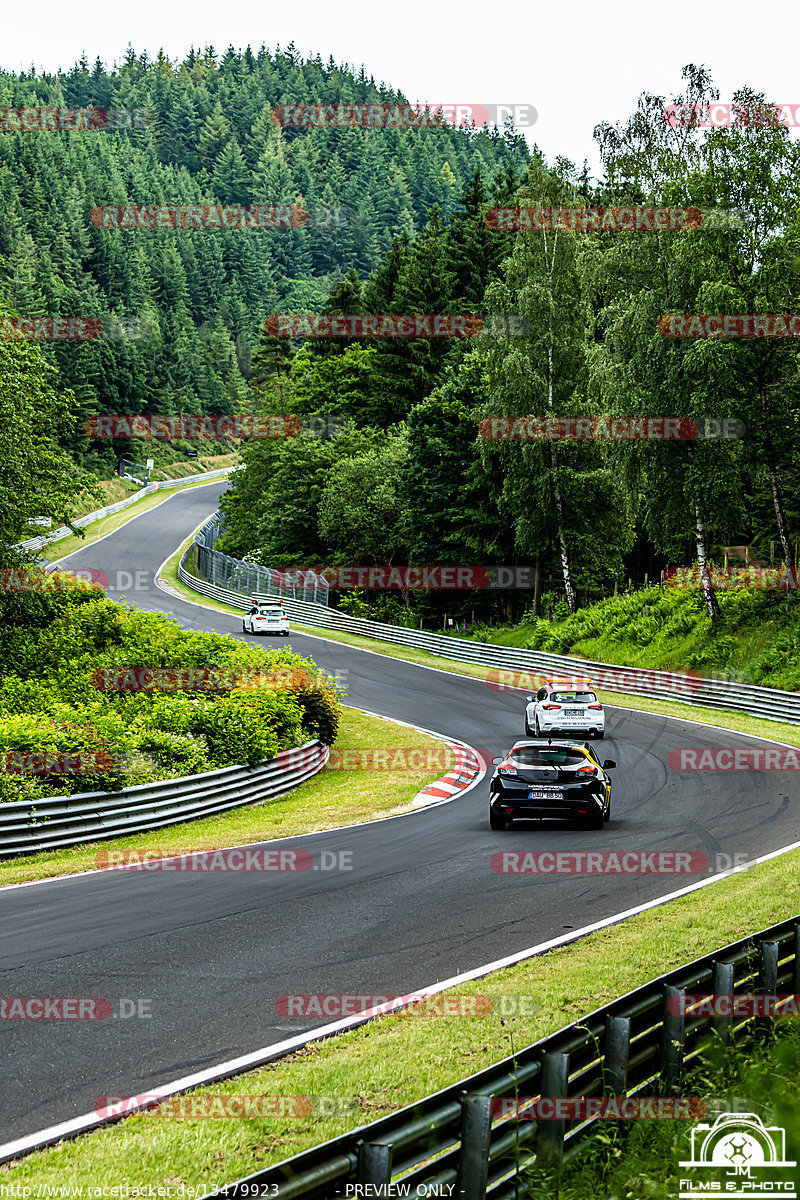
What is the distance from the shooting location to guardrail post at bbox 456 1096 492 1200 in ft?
15.6

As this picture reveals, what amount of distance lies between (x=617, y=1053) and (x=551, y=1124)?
2.26ft

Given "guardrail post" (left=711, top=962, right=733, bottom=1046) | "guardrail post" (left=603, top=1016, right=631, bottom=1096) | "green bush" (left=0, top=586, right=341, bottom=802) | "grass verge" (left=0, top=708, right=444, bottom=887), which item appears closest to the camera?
"guardrail post" (left=603, top=1016, right=631, bottom=1096)

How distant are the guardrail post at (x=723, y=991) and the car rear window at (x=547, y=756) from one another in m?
9.79

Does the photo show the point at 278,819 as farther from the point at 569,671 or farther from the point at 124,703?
the point at 569,671

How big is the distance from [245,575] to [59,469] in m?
35.4

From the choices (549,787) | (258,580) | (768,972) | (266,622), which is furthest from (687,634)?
(768,972)

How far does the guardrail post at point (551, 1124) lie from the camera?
530 cm


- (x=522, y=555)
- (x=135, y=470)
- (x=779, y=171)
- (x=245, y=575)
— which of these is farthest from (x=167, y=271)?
(x=779, y=171)

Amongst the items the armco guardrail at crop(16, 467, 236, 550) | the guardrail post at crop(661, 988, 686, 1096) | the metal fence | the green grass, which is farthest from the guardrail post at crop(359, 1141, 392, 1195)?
the armco guardrail at crop(16, 467, 236, 550)

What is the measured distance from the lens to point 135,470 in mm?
119125

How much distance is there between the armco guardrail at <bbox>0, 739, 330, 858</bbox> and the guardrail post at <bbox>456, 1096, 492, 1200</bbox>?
39.1ft

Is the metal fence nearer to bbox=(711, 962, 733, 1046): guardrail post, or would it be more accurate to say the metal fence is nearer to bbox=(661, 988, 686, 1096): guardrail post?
bbox=(711, 962, 733, 1046): guardrail post

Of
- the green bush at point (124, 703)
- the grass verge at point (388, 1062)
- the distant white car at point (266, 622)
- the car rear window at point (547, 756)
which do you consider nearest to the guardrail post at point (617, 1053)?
the grass verge at point (388, 1062)

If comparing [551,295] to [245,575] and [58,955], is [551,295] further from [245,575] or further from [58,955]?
[58,955]
